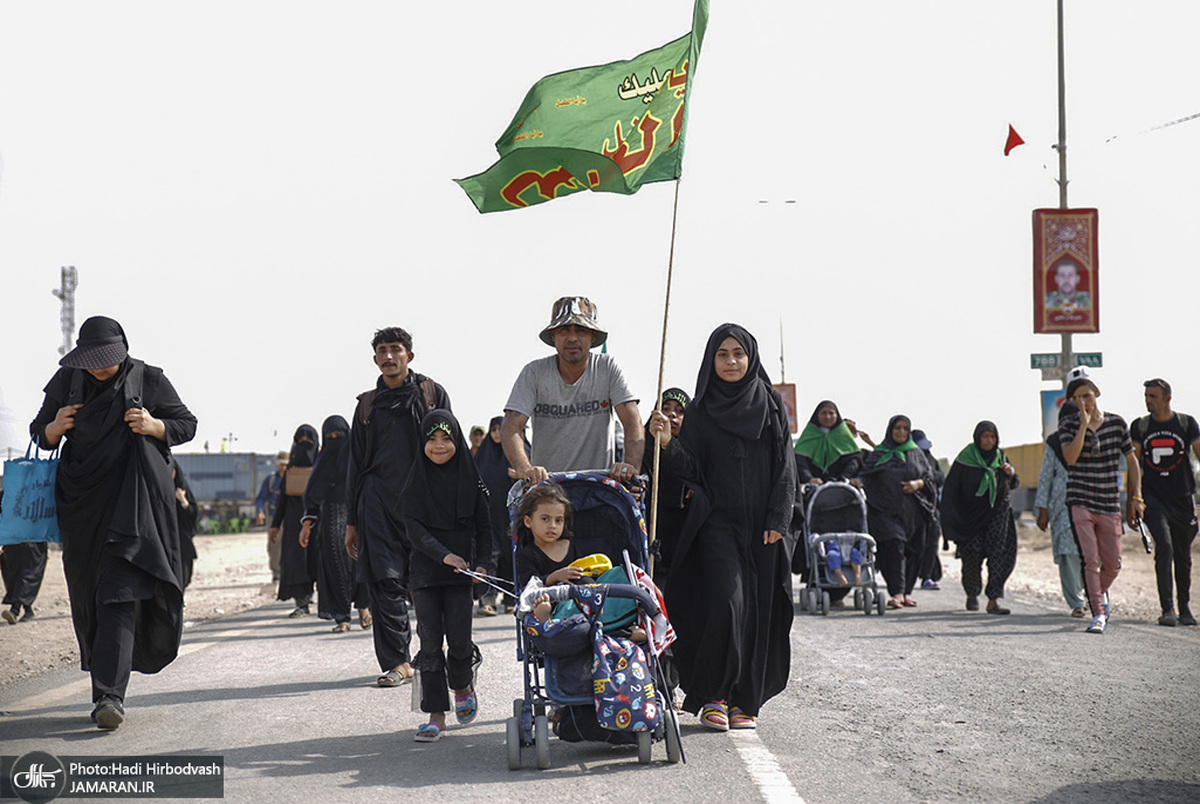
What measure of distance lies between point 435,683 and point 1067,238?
16995 millimetres

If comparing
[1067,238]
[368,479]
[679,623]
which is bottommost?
[679,623]

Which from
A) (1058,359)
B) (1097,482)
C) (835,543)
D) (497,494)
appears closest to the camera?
(1097,482)

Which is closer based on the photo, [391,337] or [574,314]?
[574,314]

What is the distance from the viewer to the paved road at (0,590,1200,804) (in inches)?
197

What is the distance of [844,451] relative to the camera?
14312mm

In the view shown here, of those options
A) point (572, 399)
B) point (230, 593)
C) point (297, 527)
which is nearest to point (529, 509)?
point (572, 399)

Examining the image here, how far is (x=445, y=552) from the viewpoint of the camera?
6379 millimetres

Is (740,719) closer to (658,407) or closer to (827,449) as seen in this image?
(658,407)

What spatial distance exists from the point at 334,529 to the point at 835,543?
190 inches

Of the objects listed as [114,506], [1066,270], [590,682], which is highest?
[1066,270]

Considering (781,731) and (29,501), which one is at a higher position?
(29,501)

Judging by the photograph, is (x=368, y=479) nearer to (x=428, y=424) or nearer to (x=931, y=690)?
(x=428, y=424)

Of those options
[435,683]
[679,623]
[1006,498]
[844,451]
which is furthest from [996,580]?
[435,683]

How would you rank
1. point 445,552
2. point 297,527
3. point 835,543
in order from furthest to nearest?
point 297,527 → point 835,543 → point 445,552
